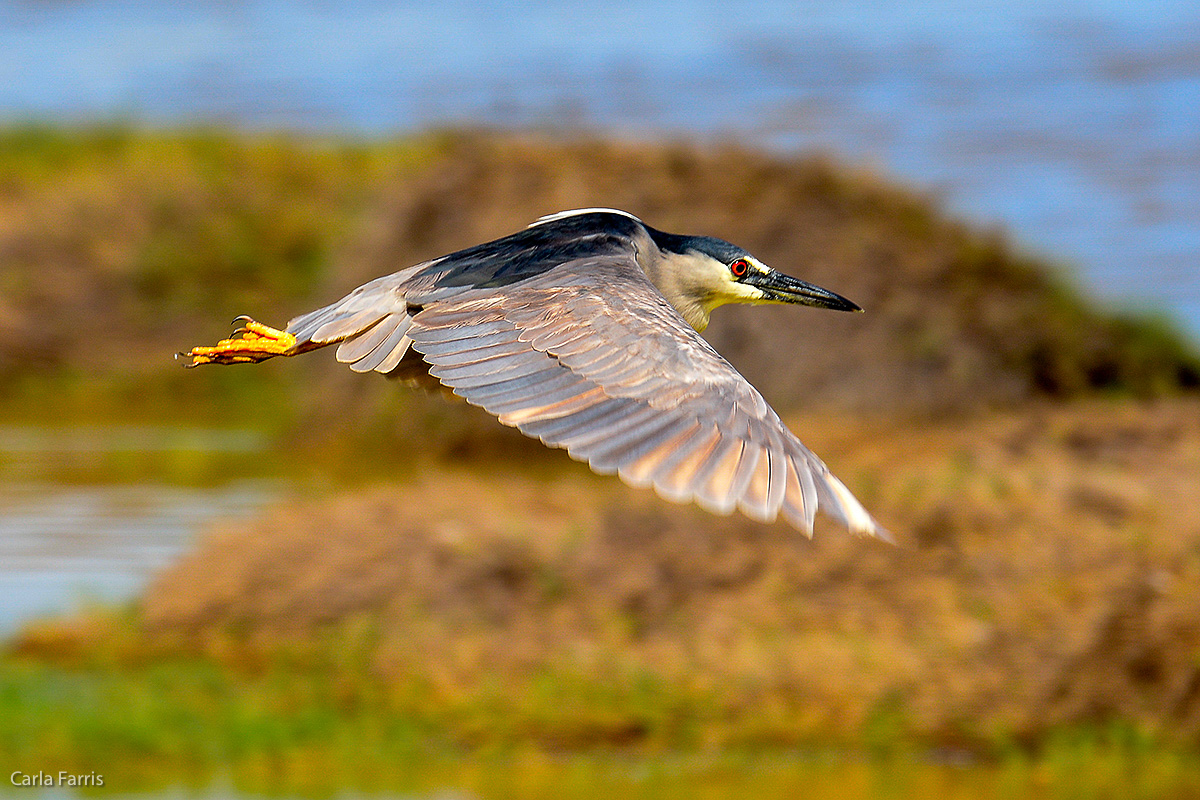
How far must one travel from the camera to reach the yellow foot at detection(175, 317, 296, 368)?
17.1ft

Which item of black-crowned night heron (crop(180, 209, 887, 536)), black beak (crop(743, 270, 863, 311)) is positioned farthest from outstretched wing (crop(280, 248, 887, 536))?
black beak (crop(743, 270, 863, 311))

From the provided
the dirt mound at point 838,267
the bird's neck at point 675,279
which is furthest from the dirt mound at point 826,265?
the bird's neck at point 675,279

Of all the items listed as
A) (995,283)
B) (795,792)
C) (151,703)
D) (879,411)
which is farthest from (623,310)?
(995,283)

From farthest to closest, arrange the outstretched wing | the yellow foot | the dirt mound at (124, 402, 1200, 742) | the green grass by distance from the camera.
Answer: the dirt mound at (124, 402, 1200, 742), the green grass, the yellow foot, the outstretched wing

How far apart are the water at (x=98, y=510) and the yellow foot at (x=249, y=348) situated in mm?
8616

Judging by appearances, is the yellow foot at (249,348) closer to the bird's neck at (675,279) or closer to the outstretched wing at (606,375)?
the outstretched wing at (606,375)

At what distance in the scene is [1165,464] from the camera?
1264cm

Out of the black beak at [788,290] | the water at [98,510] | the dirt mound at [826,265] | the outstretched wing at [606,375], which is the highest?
the outstretched wing at [606,375]

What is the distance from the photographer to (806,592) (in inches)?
454

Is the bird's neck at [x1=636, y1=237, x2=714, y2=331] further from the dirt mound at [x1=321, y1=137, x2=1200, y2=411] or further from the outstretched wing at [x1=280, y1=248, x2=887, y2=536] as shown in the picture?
the dirt mound at [x1=321, y1=137, x2=1200, y2=411]

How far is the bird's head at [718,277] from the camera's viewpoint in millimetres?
5574

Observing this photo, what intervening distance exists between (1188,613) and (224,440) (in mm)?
12424

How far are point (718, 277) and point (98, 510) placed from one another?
1231cm

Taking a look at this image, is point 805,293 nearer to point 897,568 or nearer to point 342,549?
point 897,568
